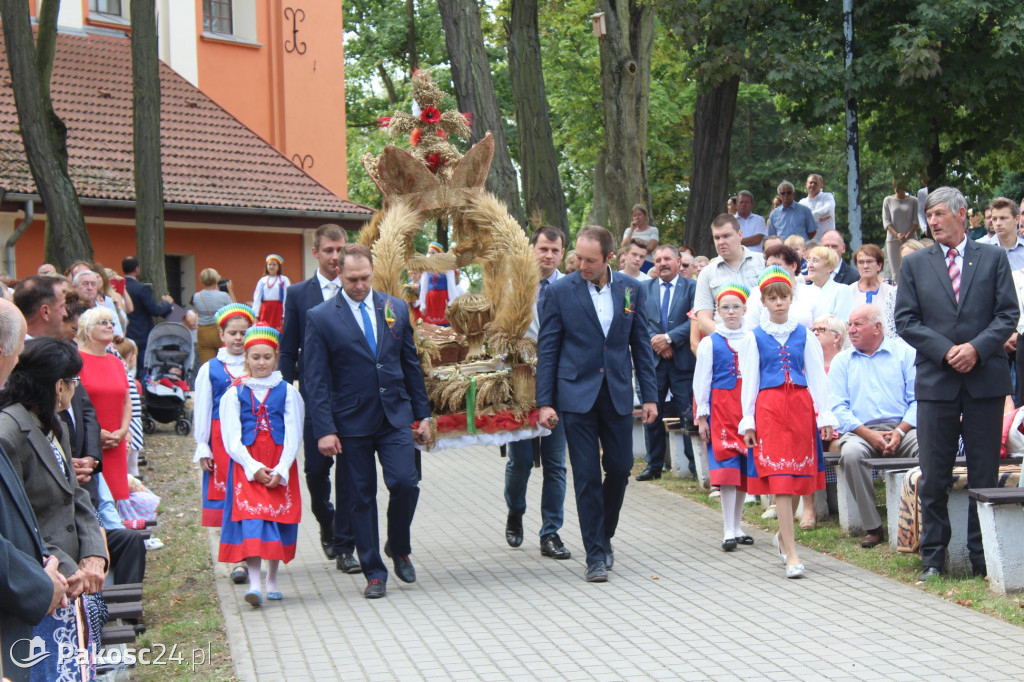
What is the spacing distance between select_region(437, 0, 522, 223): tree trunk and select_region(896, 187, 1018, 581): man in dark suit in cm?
926

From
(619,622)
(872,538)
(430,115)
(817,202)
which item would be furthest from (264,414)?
(817,202)

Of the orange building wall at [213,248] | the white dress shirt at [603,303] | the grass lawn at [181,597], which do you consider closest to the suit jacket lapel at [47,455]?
the grass lawn at [181,597]

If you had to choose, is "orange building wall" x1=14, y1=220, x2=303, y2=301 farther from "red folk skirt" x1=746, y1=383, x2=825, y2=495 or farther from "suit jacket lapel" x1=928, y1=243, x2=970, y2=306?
"suit jacket lapel" x1=928, y1=243, x2=970, y2=306

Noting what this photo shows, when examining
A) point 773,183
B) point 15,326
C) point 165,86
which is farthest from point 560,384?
point 773,183

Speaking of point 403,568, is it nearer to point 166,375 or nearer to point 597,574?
point 597,574

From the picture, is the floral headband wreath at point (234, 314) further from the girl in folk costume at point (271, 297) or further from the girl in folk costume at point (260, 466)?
the girl in folk costume at point (271, 297)

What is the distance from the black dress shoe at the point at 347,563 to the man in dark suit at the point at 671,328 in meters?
4.10

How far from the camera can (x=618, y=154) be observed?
18094mm

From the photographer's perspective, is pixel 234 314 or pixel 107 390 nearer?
pixel 107 390

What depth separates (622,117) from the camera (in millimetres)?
18047

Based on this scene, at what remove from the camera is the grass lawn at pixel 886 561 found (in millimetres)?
7320

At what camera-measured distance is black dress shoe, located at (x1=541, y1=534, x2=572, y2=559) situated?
9269 millimetres

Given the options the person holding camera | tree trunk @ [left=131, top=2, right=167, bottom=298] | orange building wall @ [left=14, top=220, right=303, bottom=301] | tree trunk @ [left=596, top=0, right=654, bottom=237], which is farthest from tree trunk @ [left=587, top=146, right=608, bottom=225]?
tree trunk @ [left=131, top=2, right=167, bottom=298]

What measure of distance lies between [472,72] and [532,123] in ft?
6.93
